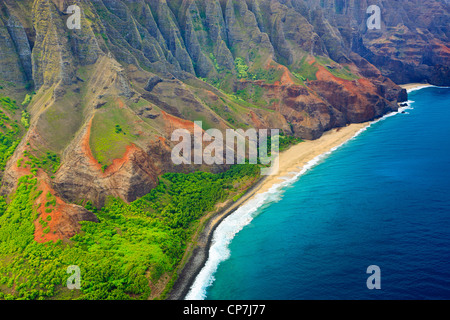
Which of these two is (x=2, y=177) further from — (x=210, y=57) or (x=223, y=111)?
(x=210, y=57)

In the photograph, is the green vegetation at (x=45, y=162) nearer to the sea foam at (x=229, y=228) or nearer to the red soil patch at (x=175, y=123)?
the red soil patch at (x=175, y=123)

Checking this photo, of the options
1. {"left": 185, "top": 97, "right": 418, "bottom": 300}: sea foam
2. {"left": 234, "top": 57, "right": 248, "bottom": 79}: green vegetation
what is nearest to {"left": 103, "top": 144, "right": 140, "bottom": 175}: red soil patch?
{"left": 185, "top": 97, "right": 418, "bottom": 300}: sea foam

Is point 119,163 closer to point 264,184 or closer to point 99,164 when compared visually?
point 99,164

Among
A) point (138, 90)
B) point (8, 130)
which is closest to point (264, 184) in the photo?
point (138, 90)

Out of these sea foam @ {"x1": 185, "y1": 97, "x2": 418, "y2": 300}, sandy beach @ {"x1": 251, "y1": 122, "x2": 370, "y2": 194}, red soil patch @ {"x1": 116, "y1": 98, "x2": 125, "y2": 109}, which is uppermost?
red soil patch @ {"x1": 116, "y1": 98, "x2": 125, "y2": 109}

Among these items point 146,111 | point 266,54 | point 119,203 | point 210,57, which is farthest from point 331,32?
point 119,203

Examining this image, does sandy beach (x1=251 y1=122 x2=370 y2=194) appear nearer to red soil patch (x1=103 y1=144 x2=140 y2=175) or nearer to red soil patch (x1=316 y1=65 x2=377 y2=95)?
red soil patch (x1=316 y1=65 x2=377 y2=95)
